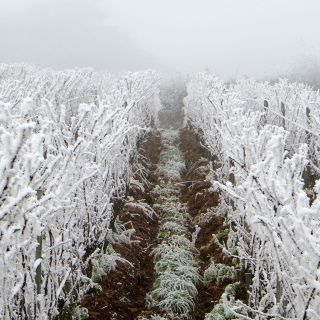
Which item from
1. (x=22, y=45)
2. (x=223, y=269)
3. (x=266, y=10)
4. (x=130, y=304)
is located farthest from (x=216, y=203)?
(x=266, y=10)

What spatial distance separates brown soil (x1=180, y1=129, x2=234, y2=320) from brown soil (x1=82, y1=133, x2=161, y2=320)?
810mm

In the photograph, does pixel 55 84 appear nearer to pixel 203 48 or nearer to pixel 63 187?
pixel 63 187

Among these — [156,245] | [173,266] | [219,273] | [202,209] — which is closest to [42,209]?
[219,273]

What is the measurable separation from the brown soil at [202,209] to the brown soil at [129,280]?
Result: 2.66 ft

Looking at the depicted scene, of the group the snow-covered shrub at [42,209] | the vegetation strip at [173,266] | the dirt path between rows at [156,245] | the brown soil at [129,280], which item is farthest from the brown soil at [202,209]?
the snow-covered shrub at [42,209]

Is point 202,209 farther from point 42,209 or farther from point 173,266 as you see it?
point 42,209

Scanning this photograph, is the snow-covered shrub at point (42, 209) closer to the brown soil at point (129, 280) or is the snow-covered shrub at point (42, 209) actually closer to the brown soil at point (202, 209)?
the brown soil at point (129, 280)

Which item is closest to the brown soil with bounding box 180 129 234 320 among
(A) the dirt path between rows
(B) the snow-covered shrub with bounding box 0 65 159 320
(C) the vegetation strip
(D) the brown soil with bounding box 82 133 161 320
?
(A) the dirt path between rows

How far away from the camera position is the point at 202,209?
10312 mm

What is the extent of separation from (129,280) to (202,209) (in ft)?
12.0

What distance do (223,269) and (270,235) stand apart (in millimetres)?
4059

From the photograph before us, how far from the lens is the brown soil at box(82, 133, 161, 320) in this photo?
19.9 feet

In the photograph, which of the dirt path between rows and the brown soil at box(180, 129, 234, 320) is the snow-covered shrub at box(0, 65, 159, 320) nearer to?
the dirt path between rows

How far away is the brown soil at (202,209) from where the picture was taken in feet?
22.3
